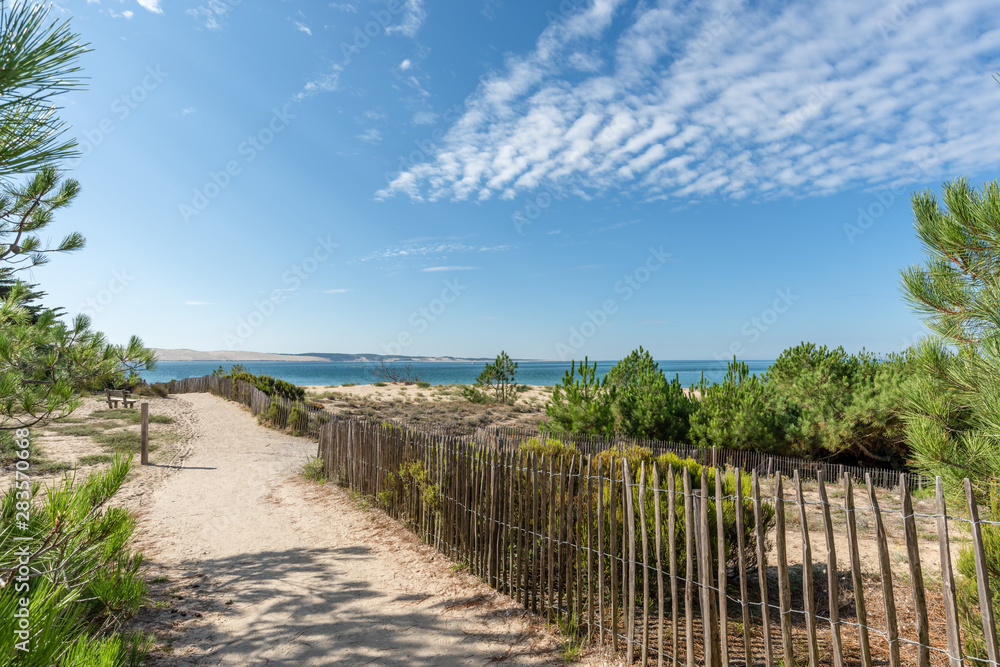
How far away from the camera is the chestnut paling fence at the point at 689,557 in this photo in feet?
9.00

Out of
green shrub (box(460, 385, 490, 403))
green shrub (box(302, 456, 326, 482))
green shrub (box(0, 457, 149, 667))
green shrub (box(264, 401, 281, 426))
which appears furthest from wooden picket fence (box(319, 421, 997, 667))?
green shrub (box(460, 385, 490, 403))

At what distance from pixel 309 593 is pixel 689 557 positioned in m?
4.09

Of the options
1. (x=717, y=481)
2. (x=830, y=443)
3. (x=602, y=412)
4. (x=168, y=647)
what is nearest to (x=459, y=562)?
(x=168, y=647)

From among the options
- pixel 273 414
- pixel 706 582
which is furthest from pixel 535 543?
pixel 273 414

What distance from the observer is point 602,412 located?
13570 millimetres

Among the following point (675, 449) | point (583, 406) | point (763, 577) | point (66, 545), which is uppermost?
point (66, 545)

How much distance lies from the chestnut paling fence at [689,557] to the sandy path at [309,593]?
477 mm

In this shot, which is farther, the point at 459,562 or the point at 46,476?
the point at 46,476

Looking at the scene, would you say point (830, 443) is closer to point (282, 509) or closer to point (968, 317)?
point (968, 317)

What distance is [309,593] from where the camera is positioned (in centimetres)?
522

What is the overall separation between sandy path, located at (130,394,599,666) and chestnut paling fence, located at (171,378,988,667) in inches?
18.8

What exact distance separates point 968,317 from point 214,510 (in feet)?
34.7

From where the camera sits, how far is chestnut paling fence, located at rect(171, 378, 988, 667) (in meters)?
2.74

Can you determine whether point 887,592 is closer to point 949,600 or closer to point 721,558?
point 949,600
